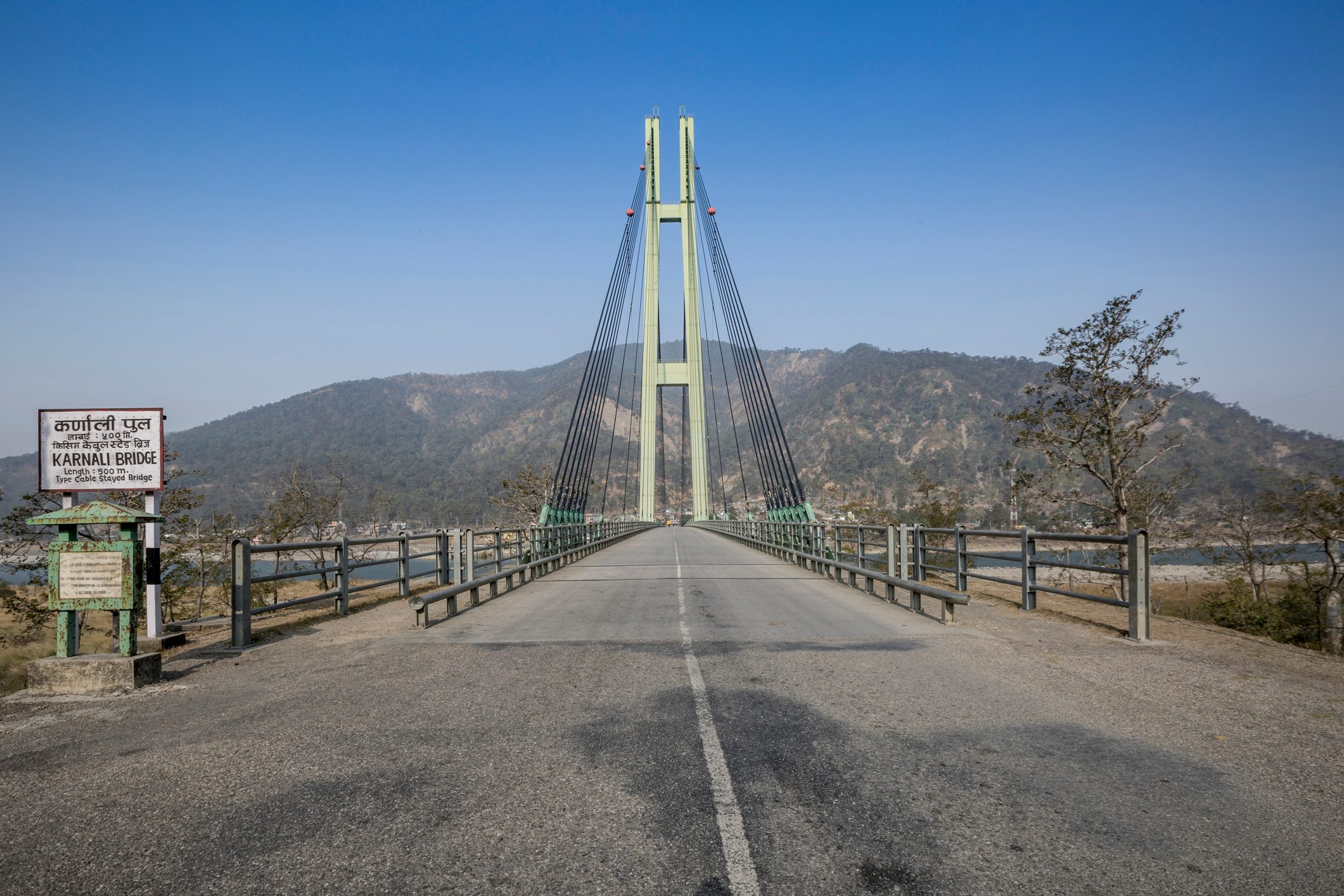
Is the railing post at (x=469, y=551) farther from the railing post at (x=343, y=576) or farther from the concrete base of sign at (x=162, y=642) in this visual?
the concrete base of sign at (x=162, y=642)

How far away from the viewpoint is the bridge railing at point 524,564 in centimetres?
1102

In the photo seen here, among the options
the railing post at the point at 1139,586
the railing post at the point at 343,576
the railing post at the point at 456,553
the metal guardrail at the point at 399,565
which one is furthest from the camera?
the railing post at the point at 456,553

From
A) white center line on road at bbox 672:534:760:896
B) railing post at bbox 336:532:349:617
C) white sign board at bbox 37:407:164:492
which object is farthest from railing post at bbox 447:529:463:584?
white center line on road at bbox 672:534:760:896

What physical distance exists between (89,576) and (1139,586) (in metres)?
10.3

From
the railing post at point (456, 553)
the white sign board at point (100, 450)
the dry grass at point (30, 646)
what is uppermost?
the white sign board at point (100, 450)

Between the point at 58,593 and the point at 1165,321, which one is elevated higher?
the point at 1165,321

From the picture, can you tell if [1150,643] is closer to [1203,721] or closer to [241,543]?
[1203,721]

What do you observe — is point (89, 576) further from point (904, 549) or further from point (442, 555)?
point (904, 549)

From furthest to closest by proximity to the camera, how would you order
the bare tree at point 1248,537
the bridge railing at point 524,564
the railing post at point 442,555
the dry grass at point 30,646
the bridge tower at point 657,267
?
the bridge tower at point 657,267 → the bare tree at point 1248,537 → the railing post at point 442,555 → the dry grass at point 30,646 → the bridge railing at point 524,564

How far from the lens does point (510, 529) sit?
15633 millimetres

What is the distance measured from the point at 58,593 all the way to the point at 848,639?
24.7 feet


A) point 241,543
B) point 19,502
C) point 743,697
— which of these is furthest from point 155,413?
point 19,502

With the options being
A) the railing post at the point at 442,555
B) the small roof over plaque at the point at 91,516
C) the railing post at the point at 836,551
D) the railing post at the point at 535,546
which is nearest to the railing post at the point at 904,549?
the railing post at the point at 836,551

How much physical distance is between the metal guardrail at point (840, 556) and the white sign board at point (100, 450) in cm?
900
